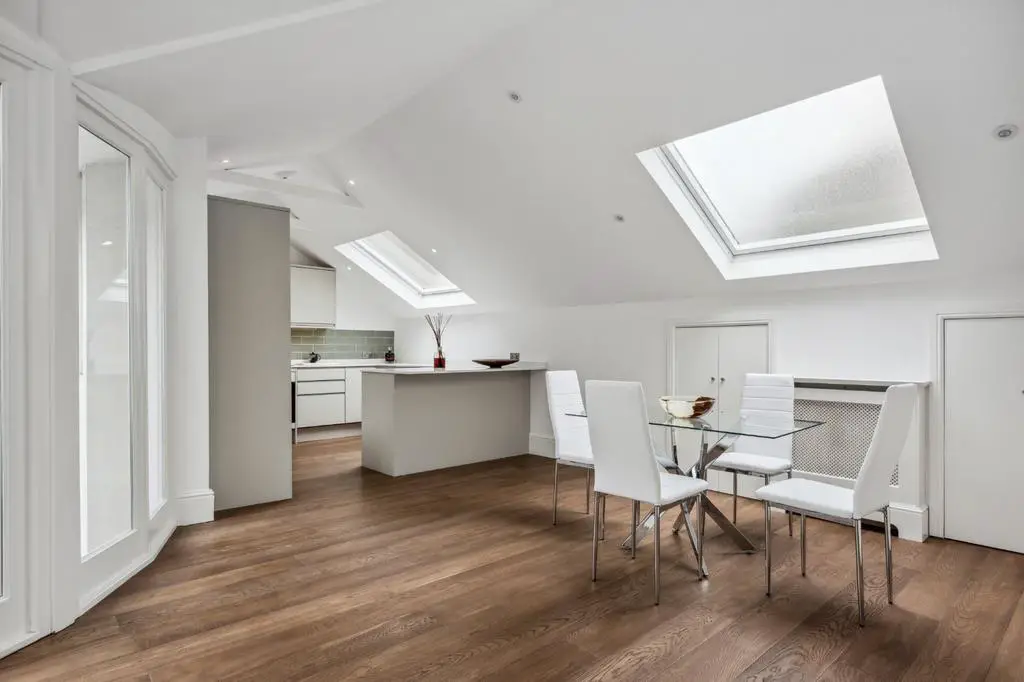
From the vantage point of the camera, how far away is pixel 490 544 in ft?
10.7

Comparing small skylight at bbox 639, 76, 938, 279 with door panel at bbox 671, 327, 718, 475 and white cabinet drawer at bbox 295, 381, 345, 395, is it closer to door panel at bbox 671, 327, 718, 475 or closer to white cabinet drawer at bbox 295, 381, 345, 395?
door panel at bbox 671, 327, 718, 475

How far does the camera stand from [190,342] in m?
3.58

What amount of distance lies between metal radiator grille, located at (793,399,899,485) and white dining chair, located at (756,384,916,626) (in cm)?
127

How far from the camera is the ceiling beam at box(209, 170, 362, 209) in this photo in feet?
16.6

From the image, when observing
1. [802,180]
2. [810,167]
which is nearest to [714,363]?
[802,180]

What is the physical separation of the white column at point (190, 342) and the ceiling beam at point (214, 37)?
4.09 feet

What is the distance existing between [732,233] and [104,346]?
13.0 feet

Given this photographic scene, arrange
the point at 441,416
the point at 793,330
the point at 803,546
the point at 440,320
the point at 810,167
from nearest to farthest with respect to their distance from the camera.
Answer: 1. the point at 803,546
2. the point at 810,167
3. the point at 793,330
4. the point at 441,416
5. the point at 440,320

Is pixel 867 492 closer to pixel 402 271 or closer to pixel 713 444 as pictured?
pixel 713 444

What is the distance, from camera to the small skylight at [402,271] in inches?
286

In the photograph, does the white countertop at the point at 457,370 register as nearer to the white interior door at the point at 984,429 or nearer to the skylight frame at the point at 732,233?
the skylight frame at the point at 732,233

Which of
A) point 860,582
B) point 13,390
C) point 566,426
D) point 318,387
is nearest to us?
point 13,390

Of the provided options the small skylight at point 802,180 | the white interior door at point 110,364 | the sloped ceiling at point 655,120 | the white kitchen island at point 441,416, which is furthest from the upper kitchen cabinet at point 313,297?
the small skylight at point 802,180

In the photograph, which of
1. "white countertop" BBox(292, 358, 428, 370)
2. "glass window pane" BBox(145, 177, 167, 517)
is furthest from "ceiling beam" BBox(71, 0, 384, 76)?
"white countertop" BBox(292, 358, 428, 370)
